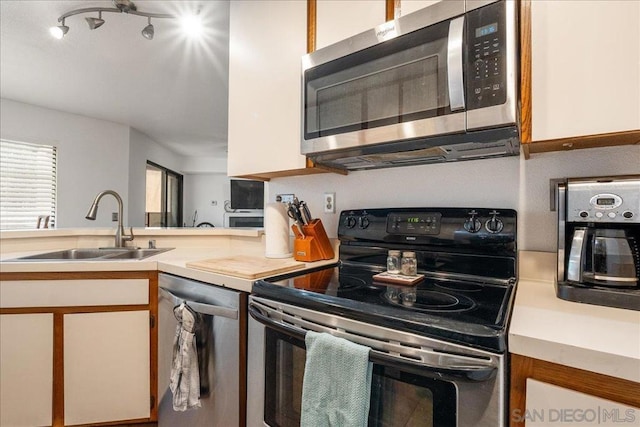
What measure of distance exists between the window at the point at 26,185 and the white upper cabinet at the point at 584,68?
14.9 ft

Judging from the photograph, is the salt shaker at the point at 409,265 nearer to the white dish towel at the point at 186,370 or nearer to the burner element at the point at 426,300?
the burner element at the point at 426,300

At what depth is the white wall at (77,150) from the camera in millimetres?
3777

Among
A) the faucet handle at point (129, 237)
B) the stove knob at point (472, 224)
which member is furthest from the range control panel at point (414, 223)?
the faucet handle at point (129, 237)

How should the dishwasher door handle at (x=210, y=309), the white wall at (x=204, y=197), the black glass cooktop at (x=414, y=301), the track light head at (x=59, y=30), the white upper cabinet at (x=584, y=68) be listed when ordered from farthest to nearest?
the white wall at (x=204, y=197)
the track light head at (x=59, y=30)
the dishwasher door handle at (x=210, y=309)
the white upper cabinet at (x=584, y=68)
the black glass cooktop at (x=414, y=301)

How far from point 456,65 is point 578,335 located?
729 millimetres

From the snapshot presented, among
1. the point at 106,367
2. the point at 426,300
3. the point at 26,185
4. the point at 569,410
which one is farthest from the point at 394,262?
the point at 26,185

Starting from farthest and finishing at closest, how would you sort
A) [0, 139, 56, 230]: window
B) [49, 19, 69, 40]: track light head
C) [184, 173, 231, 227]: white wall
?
→ [184, 173, 231, 227]: white wall
[0, 139, 56, 230]: window
[49, 19, 69, 40]: track light head

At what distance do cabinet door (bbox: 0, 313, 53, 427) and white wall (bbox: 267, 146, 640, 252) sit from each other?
4.76 ft

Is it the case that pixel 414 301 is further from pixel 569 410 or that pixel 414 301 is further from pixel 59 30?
pixel 59 30

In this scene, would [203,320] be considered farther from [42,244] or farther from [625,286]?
[42,244]

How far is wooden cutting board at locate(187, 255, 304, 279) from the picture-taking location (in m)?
1.16

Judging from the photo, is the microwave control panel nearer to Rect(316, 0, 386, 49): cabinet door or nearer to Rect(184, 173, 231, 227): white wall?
Rect(316, 0, 386, 49): cabinet door

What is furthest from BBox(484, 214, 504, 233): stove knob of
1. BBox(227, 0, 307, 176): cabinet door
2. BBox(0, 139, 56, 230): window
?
BBox(0, 139, 56, 230): window

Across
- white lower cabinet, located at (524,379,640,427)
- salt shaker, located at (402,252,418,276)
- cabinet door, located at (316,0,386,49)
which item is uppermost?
cabinet door, located at (316,0,386,49)
